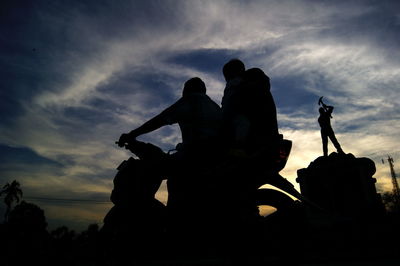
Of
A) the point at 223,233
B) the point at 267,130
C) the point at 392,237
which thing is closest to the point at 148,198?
the point at 223,233

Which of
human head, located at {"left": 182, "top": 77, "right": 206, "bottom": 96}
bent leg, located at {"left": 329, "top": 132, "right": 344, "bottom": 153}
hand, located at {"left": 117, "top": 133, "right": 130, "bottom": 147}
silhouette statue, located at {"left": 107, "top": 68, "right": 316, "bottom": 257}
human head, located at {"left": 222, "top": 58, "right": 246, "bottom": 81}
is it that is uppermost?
bent leg, located at {"left": 329, "top": 132, "right": 344, "bottom": 153}

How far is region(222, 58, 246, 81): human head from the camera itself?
7.73 feet

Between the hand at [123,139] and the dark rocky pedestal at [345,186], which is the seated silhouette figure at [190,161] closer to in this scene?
the hand at [123,139]

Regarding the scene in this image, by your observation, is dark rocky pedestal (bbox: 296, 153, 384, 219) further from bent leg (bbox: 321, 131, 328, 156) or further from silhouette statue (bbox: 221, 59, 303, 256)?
silhouette statue (bbox: 221, 59, 303, 256)

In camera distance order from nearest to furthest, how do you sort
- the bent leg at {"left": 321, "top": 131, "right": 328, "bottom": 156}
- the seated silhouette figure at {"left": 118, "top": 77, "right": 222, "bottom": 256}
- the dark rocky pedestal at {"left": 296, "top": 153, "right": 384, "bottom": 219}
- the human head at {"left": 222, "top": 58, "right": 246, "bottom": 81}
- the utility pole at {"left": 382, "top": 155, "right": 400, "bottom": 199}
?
the seated silhouette figure at {"left": 118, "top": 77, "right": 222, "bottom": 256} → the human head at {"left": 222, "top": 58, "right": 246, "bottom": 81} → the dark rocky pedestal at {"left": 296, "top": 153, "right": 384, "bottom": 219} → the bent leg at {"left": 321, "top": 131, "right": 328, "bottom": 156} → the utility pole at {"left": 382, "top": 155, "right": 400, "bottom": 199}

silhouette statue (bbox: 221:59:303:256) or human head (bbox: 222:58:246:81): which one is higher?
human head (bbox: 222:58:246:81)

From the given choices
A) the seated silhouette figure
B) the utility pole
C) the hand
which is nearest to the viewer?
the seated silhouette figure

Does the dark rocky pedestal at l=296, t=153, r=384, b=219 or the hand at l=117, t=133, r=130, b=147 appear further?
the dark rocky pedestal at l=296, t=153, r=384, b=219

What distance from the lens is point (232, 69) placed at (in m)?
2.36

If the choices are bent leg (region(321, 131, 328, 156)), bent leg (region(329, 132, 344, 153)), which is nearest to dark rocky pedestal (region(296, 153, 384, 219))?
bent leg (region(329, 132, 344, 153))

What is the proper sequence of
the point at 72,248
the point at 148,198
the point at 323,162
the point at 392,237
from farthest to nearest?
1. the point at 323,162
2. the point at 392,237
3. the point at 72,248
4. the point at 148,198

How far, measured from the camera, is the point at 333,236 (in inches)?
215

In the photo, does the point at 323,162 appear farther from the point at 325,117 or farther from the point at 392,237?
the point at 392,237

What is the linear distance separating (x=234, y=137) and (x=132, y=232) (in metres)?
1.11
